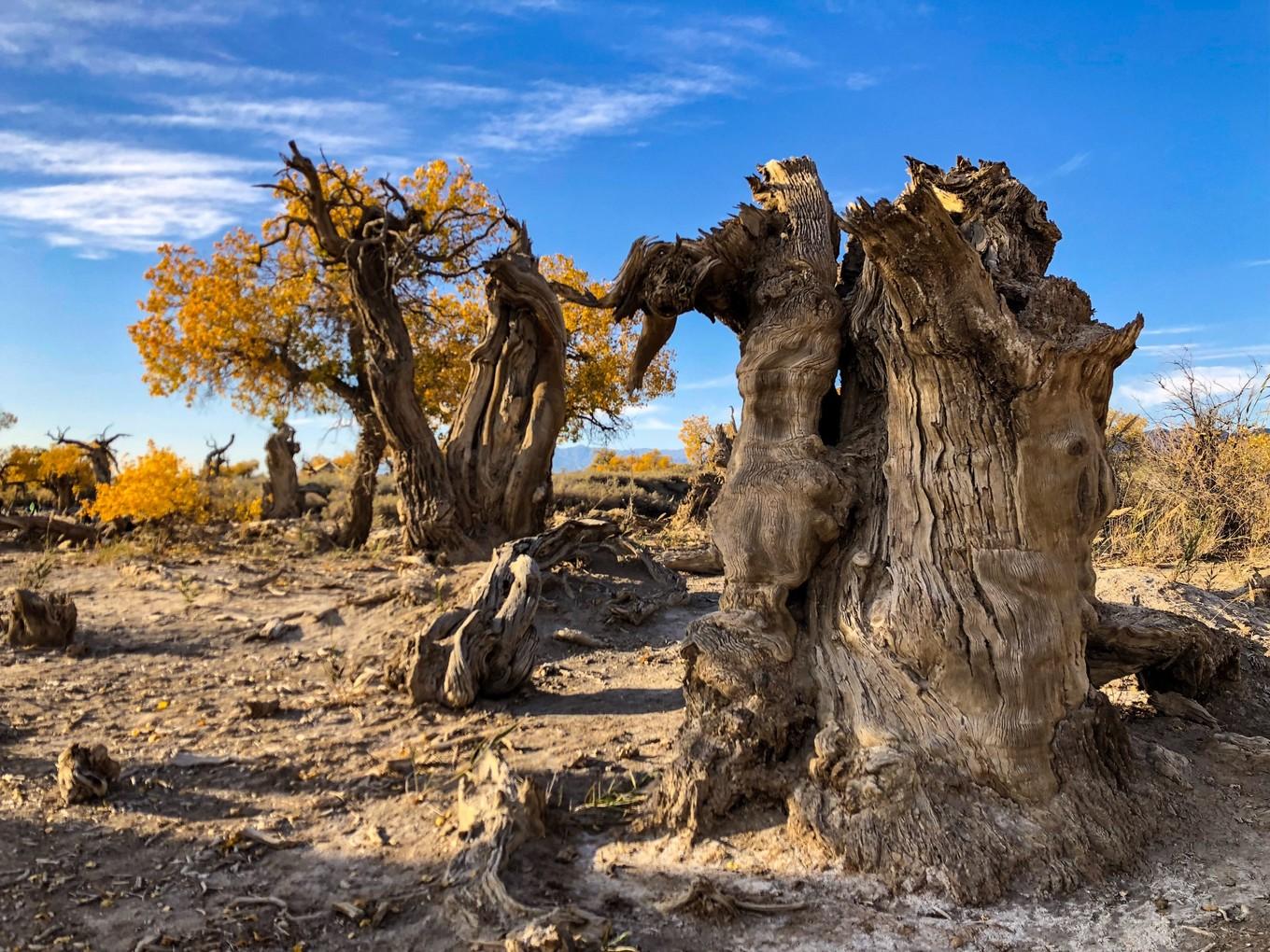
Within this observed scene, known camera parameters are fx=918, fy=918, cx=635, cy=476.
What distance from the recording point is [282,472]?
1725 cm

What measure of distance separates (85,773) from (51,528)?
10004mm

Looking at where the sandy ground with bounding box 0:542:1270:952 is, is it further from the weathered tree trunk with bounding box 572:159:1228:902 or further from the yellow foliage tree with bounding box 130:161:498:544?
the yellow foliage tree with bounding box 130:161:498:544

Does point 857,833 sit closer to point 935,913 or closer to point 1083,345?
point 935,913

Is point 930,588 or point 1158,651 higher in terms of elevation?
point 930,588

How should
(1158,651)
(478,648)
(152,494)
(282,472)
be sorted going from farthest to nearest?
(282,472)
(152,494)
(478,648)
(1158,651)

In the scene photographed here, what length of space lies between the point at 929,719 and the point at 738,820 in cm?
95

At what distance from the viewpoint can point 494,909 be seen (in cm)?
338

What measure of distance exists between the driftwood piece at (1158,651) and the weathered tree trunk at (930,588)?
3.05 feet

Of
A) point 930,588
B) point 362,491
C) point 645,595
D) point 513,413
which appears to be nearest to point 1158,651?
point 930,588

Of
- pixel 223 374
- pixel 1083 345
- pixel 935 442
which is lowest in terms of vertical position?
pixel 935 442

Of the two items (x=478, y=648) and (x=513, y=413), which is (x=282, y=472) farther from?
(x=478, y=648)

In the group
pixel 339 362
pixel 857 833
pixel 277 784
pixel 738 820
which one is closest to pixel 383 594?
pixel 277 784

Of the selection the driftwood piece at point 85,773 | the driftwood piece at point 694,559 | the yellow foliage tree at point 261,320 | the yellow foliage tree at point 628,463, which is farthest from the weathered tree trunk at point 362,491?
the yellow foliage tree at point 628,463

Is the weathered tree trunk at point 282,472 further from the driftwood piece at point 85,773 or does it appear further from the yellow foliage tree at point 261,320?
the driftwood piece at point 85,773
